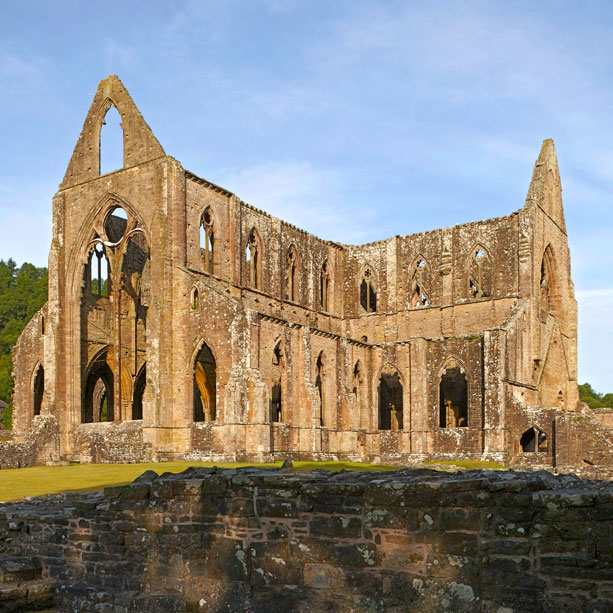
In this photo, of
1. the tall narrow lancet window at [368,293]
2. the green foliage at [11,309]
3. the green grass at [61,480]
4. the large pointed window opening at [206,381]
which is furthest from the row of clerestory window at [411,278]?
the green foliage at [11,309]

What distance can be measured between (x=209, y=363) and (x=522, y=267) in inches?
581

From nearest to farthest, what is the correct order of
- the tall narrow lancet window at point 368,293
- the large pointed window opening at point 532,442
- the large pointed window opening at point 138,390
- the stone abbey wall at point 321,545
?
the stone abbey wall at point 321,545 < the large pointed window opening at point 532,442 < the large pointed window opening at point 138,390 < the tall narrow lancet window at point 368,293

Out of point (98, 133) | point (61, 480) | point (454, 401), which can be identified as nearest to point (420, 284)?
point (454, 401)

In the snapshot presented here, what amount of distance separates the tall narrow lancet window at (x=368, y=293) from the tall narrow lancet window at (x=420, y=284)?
207 cm

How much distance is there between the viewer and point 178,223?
28.0 metres

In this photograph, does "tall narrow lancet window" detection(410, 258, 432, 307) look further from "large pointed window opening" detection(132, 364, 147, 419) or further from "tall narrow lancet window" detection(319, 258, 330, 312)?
"large pointed window opening" detection(132, 364, 147, 419)

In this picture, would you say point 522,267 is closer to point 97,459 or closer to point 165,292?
point 165,292

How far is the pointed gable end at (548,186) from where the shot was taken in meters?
34.4

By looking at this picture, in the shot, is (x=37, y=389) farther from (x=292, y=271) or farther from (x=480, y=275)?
(x=480, y=275)

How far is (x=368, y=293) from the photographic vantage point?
38031mm

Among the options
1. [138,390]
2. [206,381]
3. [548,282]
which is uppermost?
[548,282]

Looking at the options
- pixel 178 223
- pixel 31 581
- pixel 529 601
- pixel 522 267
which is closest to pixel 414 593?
pixel 529 601

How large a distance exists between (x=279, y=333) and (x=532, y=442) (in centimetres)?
1155

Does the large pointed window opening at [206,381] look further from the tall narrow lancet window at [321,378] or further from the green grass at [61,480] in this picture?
the green grass at [61,480]
